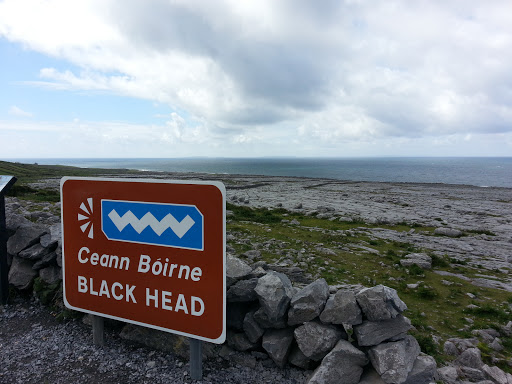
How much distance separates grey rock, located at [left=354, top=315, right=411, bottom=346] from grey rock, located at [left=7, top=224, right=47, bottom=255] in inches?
290

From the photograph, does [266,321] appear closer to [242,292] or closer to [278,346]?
[278,346]

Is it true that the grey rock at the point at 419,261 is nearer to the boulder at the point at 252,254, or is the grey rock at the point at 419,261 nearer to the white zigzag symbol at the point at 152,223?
the boulder at the point at 252,254

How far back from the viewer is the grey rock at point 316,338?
5016 mm

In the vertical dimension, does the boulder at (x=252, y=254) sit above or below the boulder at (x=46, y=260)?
below

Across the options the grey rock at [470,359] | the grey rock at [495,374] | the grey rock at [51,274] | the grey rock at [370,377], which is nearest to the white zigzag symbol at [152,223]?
the grey rock at [51,274]

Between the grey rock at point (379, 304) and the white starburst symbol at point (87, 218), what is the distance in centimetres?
463

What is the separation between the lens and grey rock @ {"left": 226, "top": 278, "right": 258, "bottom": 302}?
5.72m

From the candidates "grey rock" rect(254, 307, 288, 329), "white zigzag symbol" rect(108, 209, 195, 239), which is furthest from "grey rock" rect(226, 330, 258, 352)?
"white zigzag symbol" rect(108, 209, 195, 239)

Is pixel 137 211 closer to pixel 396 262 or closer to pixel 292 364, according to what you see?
pixel 292 364

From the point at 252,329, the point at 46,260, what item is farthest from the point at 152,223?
the point at 46,260

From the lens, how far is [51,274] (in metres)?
7.47

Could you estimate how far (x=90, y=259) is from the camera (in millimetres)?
5715

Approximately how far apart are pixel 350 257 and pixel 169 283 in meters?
9.51

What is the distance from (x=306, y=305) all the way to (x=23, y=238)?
685 centimetres
